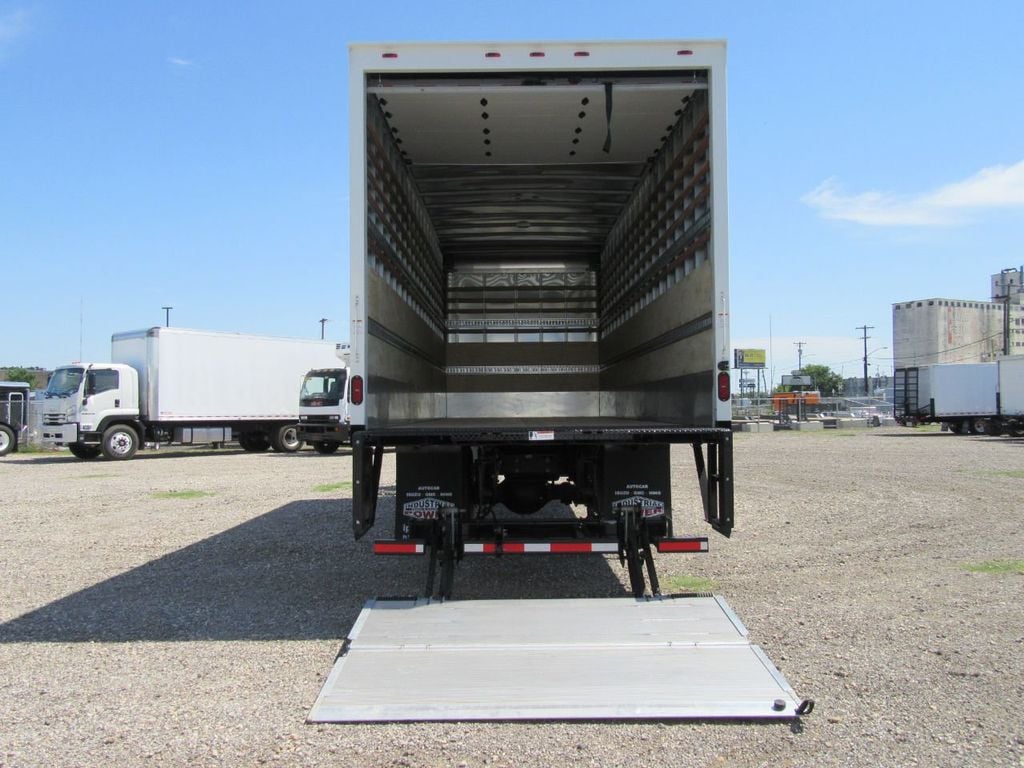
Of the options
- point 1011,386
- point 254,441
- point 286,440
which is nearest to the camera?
point 286,440

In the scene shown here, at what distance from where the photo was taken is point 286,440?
2502cm

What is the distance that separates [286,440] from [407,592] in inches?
769

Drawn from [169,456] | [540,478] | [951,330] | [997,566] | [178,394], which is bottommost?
[169,456]

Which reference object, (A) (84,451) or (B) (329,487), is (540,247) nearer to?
(B) (329,487)

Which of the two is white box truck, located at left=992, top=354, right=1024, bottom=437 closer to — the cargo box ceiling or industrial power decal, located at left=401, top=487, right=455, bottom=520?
the cargo box ceiling

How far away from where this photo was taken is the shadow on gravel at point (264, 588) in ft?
17.5

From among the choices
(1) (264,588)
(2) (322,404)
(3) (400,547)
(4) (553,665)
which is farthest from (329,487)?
(4) (553,665)

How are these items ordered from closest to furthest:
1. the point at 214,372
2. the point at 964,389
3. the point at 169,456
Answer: the point at 214,372, the point at 169,456, the point at 964,389

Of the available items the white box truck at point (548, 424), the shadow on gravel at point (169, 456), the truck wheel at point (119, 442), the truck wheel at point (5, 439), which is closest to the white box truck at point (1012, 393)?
the shadow on gravel at point (169, 456)

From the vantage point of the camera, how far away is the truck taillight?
17.7 feet

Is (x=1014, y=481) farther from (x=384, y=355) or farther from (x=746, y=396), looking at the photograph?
(x=746, y=396)

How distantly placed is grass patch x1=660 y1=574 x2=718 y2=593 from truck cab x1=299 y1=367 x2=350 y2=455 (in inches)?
669

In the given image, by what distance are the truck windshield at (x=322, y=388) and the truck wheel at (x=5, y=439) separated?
9.33 meters

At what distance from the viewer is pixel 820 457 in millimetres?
20297
